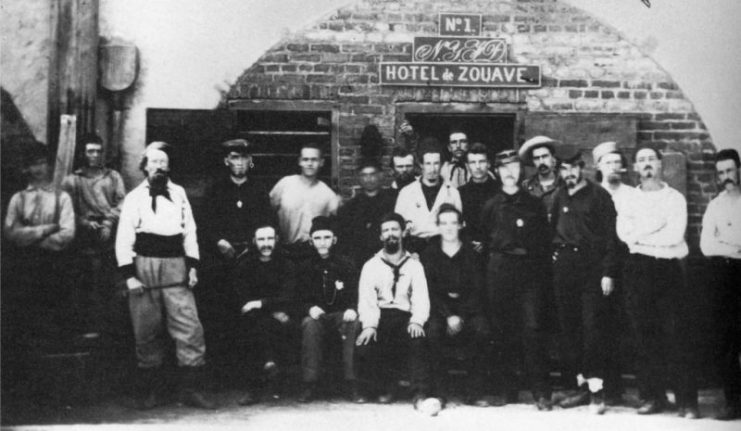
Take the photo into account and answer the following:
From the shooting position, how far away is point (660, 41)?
546 cm

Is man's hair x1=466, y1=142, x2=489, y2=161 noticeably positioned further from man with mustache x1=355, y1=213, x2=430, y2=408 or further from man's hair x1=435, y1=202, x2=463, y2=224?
man with mustache x1=355, y1=213, x2=430, y2=408

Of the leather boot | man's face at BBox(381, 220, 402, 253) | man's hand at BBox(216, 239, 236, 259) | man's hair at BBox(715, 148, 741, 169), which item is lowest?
the leather boot

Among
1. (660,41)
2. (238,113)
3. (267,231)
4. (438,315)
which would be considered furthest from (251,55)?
(660,41)

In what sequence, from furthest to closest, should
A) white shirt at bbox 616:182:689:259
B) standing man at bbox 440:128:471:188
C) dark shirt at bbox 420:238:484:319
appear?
1. standing man at bbox 440:128:471:188
2. white shirt at bbox 616:182:689:259
3. dark shirt at bbox 420:238:484:319

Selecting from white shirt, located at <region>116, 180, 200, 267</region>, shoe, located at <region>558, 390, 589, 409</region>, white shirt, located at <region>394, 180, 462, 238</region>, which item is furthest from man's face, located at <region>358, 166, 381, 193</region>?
shoe, located at <region>558, 390, 589, 409</region>

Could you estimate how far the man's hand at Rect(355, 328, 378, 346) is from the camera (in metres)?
5.12

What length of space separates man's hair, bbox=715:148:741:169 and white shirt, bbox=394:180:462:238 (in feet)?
5.63

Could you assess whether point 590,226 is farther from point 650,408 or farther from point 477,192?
point 650,408

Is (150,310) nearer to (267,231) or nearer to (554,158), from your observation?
(267,231)

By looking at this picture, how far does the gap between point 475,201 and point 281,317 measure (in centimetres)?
144

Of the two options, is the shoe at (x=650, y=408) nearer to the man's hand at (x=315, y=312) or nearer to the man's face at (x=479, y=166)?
the man's face at (x=479, y=166)

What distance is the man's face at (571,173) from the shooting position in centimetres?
536

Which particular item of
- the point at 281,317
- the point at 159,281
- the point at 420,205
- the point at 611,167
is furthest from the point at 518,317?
the point at 159,281

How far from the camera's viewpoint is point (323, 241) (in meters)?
5.27
